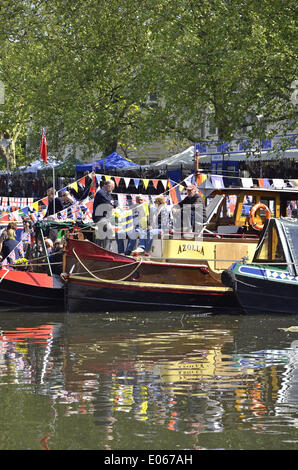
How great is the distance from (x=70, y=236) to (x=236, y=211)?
3733mm

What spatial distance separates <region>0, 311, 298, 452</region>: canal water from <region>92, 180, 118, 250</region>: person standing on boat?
309cm

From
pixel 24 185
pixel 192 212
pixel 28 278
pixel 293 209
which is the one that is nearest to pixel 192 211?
pixel 192 212

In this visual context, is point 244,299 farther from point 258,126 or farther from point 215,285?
point 258,126

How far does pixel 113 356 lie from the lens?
1310cm

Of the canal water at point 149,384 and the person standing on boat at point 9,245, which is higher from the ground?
the person standing on boat at point 9,245

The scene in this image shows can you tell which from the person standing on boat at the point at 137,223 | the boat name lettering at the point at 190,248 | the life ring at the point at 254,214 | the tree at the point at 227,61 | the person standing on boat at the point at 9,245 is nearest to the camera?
the boat name lettering at the point at 190,248

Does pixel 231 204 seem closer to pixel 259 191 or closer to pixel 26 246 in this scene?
pixel 259 191

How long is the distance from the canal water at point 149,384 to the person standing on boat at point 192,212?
2830mm

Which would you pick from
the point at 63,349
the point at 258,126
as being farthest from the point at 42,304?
the point at 258,126

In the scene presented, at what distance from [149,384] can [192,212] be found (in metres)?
9.03

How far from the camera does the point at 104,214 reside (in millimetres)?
20109

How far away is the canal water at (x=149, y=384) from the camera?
8.45 metres

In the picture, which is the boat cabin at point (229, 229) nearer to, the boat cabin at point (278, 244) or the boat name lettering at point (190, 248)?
the boat name lettering at point (190, 248)
